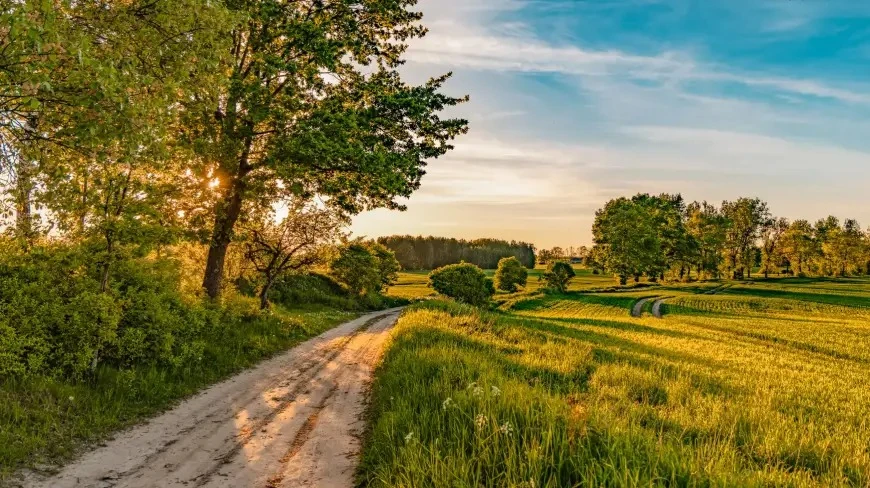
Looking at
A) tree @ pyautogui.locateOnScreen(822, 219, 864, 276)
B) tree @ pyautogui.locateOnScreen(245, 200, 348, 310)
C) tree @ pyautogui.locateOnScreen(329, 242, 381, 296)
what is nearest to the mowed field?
tree @ pyautogui.locateOnScreen(245, 200, 348, 310)

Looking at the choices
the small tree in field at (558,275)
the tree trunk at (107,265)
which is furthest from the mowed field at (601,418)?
the small tree in field at (558,275)

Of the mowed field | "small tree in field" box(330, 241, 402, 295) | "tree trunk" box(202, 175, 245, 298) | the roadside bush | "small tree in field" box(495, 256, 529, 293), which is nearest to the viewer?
the mowed field

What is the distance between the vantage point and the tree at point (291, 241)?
29.0 metres

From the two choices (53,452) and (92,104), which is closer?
(53,452)

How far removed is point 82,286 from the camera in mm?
10953

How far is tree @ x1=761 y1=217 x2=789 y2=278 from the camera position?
108938 mm

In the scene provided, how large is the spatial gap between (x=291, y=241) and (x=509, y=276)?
5902 centimetres

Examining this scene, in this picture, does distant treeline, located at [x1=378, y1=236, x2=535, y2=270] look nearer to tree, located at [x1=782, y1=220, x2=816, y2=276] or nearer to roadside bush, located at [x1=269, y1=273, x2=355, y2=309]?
tree, located at [x1=782, y1=220, x2=816, y2=276]

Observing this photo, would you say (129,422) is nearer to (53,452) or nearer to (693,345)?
(53,452)

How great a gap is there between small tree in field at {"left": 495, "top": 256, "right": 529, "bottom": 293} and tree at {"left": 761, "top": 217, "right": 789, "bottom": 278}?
67181 millimetres

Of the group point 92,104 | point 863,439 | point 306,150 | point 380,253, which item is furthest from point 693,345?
point 380,253

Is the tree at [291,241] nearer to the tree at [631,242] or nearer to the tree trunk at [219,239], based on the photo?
the tree trunk at [219,239]

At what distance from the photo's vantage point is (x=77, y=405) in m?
8.95

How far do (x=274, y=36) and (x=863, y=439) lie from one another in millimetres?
19138
